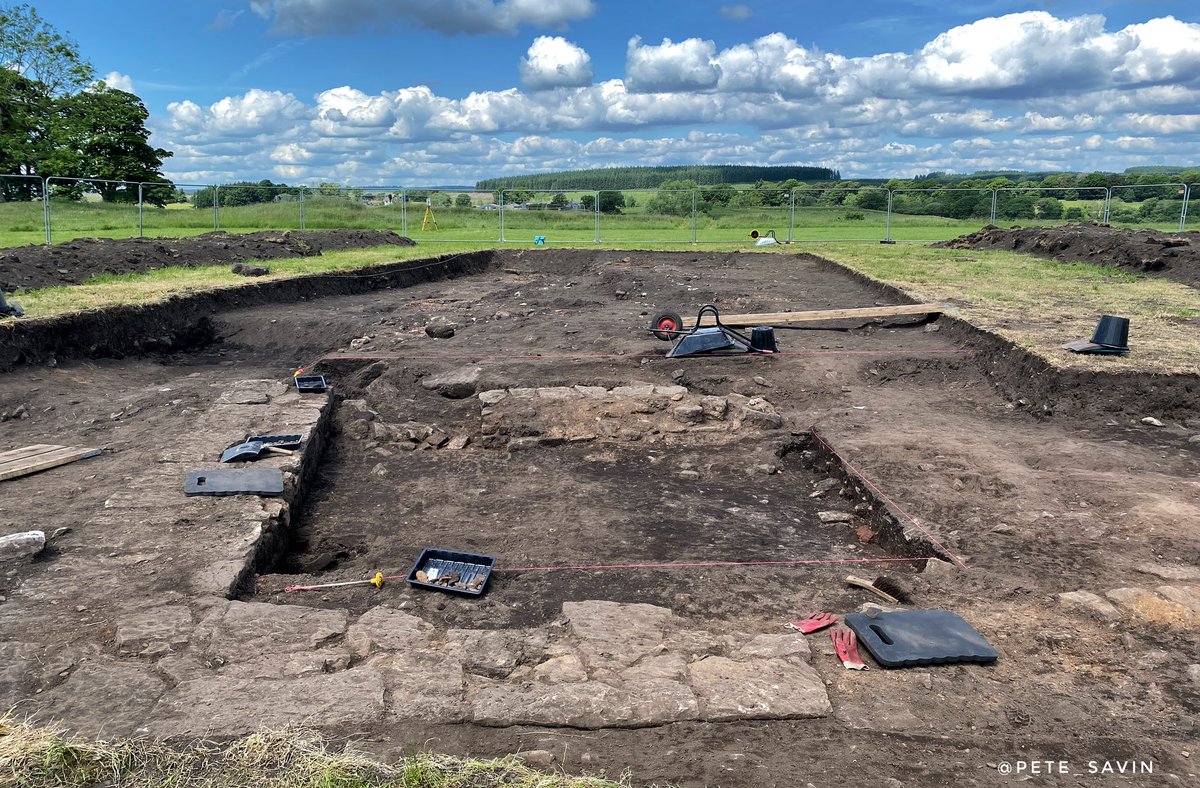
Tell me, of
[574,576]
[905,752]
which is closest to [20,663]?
[574,576]

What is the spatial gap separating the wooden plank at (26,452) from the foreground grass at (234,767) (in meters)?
3.78

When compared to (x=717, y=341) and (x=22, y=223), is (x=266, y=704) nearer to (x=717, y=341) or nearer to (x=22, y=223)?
(x=717, y=341)

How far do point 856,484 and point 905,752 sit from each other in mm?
3288

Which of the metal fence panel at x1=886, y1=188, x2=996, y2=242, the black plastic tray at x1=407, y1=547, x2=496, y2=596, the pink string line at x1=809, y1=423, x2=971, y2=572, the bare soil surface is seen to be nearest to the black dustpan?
the bare soil surface

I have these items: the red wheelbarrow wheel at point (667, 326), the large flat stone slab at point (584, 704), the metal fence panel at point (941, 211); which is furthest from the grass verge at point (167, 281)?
the metal fence panel at point (941, 211)

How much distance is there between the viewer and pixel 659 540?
208 inches

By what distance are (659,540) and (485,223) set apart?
29573mm

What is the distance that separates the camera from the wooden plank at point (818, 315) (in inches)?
423

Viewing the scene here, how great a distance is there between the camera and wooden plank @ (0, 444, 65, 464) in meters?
5.79

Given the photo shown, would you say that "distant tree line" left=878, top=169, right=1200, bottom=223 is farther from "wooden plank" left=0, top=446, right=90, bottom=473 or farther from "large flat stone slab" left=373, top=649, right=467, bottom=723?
"large flat stone slab" left=373, top=649, right=467, bottom=723

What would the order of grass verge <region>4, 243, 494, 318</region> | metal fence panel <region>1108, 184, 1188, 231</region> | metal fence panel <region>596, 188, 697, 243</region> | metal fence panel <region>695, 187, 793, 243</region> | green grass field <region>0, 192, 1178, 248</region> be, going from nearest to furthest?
grass verge <region>4, 243, 494, 318</region> < green grass field <region>0, 192, 1178, 248</region> < metal fence panel <region>1108, 184, 1188, 231</region> < metal fence panel <region>596, 188, 697, 243</region> < metal fence panel <region>695, 187, 793, 243</region>

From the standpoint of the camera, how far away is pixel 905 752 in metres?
2.85

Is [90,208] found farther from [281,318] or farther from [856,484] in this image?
[856,484]

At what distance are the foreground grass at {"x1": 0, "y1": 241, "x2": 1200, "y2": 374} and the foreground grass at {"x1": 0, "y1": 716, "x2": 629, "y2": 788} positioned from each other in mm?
7372
